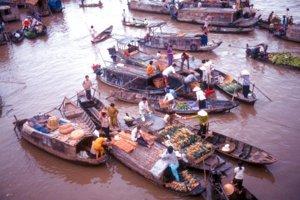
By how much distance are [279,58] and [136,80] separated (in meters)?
8.99

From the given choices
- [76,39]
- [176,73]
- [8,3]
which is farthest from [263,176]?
[8,3]

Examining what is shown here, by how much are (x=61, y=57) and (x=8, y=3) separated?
1615cm

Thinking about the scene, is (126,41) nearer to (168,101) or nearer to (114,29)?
(168,101)

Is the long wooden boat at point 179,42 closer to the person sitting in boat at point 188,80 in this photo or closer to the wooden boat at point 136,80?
the wooden boat at point 136,80

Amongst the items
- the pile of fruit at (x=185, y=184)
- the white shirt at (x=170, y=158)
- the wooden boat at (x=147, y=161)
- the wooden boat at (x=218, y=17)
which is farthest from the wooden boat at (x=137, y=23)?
the pile of fruit at (x=185, y=184)

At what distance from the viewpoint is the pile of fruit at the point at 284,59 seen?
2122 centimetres

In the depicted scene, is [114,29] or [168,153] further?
[114,29]

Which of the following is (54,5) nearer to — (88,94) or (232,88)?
(88,94)

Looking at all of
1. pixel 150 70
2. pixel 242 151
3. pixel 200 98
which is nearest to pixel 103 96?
pixel 150 70

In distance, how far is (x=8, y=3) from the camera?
128 feet

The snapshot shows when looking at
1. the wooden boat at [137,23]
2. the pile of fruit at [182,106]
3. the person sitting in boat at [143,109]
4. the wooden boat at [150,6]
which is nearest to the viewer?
the person sitting in boat at [143,109]

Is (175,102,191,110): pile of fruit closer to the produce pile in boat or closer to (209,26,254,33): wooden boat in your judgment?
the produce pile in boat

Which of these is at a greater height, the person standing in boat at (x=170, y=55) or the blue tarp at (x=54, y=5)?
the blue tarp at (x=54, y=5)

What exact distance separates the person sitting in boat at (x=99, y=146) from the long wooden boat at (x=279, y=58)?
498 inches
